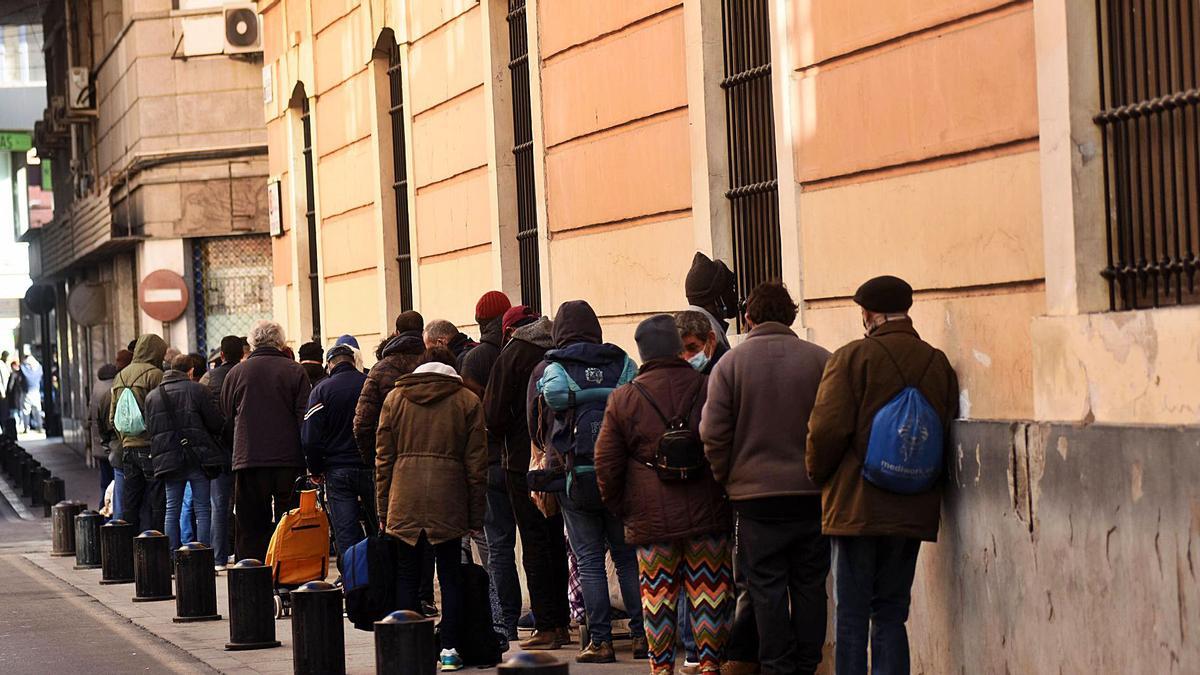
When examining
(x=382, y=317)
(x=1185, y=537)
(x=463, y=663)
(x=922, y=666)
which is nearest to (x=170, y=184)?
(x=382, y=317)

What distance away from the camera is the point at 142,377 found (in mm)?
16406

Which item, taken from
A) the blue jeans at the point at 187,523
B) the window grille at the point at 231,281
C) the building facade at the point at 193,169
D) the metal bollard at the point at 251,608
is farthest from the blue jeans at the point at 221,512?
the window grille at the point at 231,281

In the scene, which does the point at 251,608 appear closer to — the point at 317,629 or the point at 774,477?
the point at 317,629

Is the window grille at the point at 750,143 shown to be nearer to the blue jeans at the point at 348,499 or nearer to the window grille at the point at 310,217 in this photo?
the blue jeans at the point at 348,499

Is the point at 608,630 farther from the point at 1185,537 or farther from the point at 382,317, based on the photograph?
the point at 382,317

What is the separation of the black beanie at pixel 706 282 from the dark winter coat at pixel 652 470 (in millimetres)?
948

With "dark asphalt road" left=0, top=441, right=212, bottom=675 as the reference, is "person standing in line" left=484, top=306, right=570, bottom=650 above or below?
above

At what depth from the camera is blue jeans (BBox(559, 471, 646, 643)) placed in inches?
368

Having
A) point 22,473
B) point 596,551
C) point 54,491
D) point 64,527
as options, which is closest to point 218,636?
point 596,551

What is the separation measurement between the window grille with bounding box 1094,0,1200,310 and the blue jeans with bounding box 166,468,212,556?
9.64 metres

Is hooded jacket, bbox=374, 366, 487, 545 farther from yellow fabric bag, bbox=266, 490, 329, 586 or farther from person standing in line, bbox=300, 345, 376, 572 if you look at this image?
person standing in line, bbox=300, 345, 376, 572

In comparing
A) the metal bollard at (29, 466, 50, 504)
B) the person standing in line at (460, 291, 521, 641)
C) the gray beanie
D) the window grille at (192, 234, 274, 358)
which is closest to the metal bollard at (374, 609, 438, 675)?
the gray beanie

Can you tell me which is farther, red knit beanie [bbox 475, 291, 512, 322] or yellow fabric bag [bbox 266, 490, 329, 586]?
yellow fabric bag [bbox 266, 490, 329, 586]

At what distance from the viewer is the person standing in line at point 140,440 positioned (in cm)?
1620
